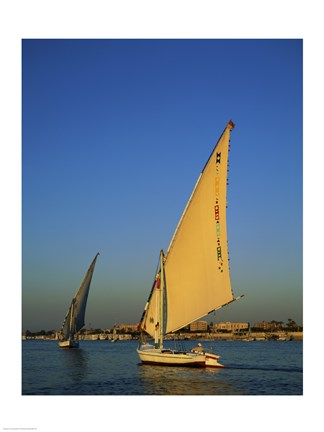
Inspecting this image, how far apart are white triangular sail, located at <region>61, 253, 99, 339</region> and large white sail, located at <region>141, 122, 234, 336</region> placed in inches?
553

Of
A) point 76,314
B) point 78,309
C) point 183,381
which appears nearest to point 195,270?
point 183,381

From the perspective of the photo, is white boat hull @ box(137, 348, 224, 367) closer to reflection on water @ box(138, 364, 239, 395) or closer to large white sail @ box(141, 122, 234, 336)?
reflection on water @ box(138, 364, 239, 395)

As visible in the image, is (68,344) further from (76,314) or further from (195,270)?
(195,270)

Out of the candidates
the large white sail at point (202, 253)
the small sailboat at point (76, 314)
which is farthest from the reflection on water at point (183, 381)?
the small sailboat at point (76, 314)

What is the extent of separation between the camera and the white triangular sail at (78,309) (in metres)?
36.8

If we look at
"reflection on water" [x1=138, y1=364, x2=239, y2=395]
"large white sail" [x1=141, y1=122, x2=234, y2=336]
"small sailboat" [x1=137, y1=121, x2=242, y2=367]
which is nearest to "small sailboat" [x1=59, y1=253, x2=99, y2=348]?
"small sailboat" [x1=137, y1=121, x2=242, y2=367]

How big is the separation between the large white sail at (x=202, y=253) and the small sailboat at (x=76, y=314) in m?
13.4

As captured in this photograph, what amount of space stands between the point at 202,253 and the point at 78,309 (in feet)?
69.4

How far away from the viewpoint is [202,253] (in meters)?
19.5

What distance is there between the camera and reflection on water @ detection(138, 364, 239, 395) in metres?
15.6
